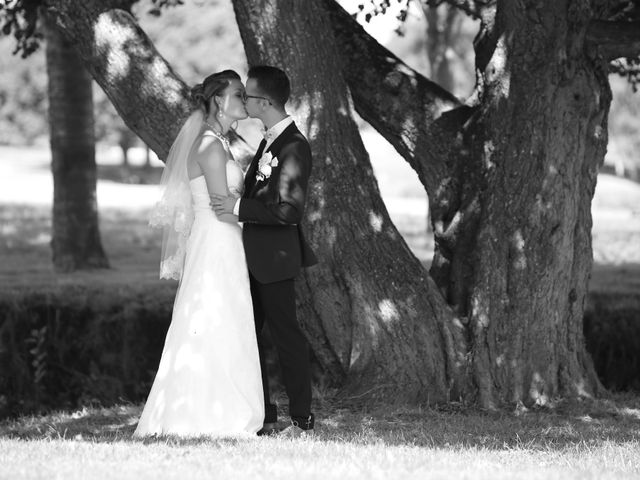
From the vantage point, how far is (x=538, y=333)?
861 centimetres

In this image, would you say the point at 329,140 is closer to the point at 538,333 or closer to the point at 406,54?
the point at 538,333

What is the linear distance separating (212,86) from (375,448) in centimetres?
269

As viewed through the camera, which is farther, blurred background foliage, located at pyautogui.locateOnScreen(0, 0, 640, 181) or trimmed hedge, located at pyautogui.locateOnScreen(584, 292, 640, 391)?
blurred background foliage, located at pyautogui.locateOnScreen(0, 0, 640, 181)

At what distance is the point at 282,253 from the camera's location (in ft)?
23.3

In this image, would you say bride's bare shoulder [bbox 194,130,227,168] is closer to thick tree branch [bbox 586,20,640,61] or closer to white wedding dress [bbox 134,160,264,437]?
white wedding dress [bbox 134,160,264,437]

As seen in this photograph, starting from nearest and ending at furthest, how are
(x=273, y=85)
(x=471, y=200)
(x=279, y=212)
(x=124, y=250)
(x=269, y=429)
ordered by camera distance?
(x=279, y=212) → (x=273, y=85) → (x=269, y=429) → (x=471, y=200) → (x=124, y=250)

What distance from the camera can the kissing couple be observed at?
7098 mm

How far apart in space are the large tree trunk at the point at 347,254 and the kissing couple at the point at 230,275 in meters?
1.09

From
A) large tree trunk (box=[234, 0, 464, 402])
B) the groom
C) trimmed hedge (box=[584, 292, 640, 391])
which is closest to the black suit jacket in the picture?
the groom

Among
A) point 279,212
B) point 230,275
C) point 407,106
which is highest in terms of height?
point 407,106

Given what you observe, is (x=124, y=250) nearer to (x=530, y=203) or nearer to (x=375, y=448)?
(x=530, y=203)

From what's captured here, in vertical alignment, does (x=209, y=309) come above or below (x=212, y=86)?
below

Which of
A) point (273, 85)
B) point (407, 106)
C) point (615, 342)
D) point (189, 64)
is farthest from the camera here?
point (189, 64)

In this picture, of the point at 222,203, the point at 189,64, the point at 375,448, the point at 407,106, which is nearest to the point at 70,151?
the point at 407,106
